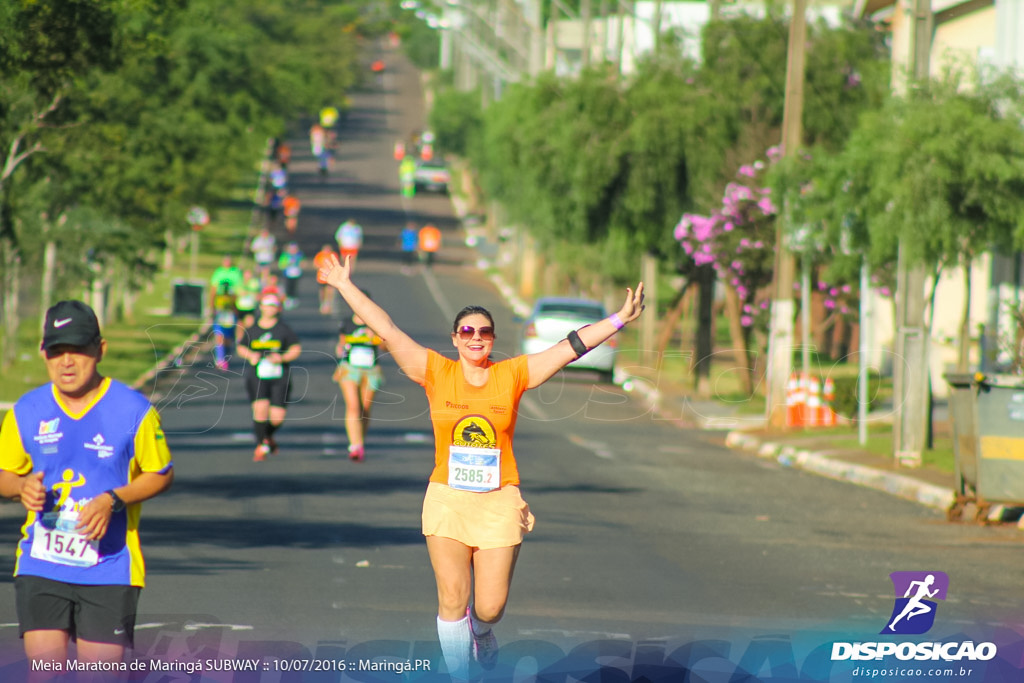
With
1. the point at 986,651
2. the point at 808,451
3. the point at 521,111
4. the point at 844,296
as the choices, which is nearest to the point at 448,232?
the point at 521,111

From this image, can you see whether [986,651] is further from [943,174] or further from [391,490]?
[943,174]

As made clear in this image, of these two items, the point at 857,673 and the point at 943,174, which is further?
the point at 943,174

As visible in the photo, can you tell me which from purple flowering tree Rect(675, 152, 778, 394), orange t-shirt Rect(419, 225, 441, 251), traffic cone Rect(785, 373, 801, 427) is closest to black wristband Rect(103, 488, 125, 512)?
traffic cone Rect(785, 373, 801, 427)

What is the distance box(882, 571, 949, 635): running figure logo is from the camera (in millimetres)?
10352

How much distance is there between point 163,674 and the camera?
Result: 807 cm

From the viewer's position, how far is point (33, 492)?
6.27m

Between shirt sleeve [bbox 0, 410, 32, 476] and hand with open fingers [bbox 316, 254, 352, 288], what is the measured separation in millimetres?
2181

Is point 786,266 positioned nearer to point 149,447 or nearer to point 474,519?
point 474,519

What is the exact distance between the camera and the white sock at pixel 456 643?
7.95 meters

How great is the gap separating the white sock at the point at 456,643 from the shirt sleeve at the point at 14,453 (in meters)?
2.21

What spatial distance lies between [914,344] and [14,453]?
16.6 m

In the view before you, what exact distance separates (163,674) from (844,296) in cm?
2825

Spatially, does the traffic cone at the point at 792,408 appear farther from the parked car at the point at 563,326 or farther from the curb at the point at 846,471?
the parked car at the point at 563,326

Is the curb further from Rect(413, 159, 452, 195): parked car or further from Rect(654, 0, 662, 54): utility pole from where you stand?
Rect(413, 159, 452, 195): parked car
